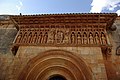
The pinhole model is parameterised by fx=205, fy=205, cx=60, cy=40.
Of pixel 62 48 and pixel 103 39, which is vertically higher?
pixel 103 39

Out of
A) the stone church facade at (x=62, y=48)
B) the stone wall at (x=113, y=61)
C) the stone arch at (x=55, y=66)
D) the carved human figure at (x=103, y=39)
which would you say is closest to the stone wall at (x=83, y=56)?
the stone church facade at (x=62, y=48)

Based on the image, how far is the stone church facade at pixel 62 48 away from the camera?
824 centimetres

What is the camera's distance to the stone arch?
27.0ft

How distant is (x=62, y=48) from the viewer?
28.8 feet

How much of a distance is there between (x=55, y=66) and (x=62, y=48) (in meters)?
0.84

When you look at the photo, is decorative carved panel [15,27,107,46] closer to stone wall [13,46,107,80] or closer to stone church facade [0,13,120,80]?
stone church facade [0,13,120,80]

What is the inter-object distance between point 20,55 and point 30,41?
86cm

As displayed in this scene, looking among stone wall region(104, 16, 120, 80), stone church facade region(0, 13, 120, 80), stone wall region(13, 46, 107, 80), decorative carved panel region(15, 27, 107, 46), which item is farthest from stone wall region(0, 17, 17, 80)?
stone wall region(104, 16, 120, 80)

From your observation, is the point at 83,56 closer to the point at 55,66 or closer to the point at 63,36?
the point at 55,66

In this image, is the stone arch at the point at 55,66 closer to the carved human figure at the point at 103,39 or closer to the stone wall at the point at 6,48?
the stone wall at the point at 6,48

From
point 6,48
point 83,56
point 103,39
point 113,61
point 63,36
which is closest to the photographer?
point 83,56

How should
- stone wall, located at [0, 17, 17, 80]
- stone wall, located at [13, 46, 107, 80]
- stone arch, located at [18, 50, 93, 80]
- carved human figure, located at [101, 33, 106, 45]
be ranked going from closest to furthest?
1. stone wall, located at [13, 46, 107, 80]
2. stone arch, located at [18, 50, 93, 80]
3. stone wall, located at [0, 17, 17, 80]
4. carved human figure, located at [101, 33, 106, 45]

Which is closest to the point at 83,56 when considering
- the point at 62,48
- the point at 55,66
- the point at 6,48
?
the point at 62,48

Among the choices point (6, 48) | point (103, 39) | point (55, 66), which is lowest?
point (55, 66)
